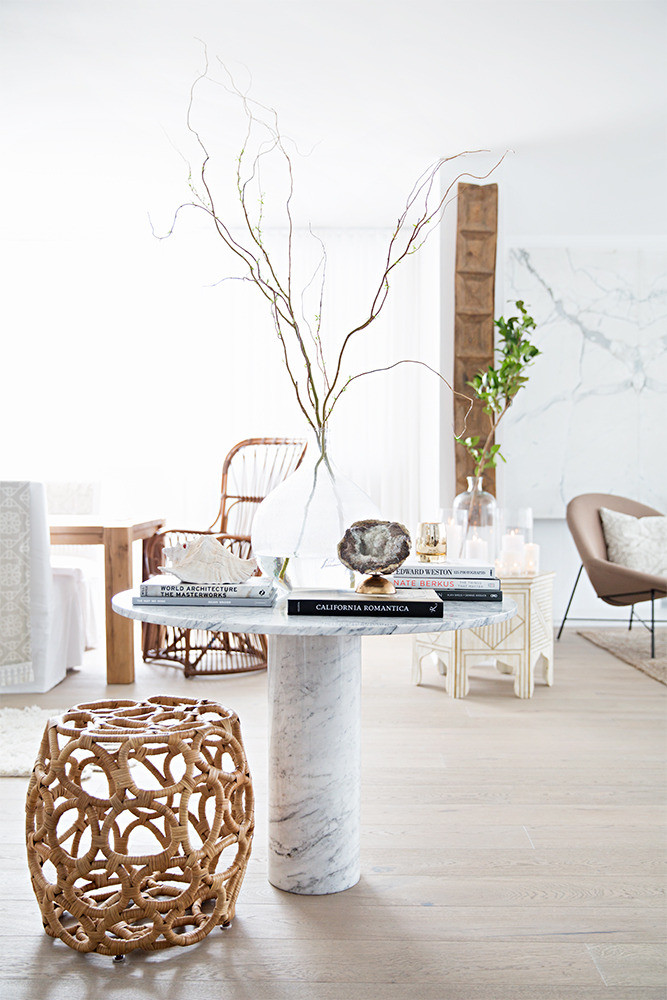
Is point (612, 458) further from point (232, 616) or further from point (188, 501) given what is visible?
point (232, 616)

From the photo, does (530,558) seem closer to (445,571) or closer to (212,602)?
(445,571)

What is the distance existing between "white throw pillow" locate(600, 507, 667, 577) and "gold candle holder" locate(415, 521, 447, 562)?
2914 mm

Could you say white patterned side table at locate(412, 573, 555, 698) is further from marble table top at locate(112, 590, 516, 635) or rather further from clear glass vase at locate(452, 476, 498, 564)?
marble table top at locate(112, 590, 516, 635)

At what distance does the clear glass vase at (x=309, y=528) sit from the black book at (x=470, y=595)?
0.21 meters

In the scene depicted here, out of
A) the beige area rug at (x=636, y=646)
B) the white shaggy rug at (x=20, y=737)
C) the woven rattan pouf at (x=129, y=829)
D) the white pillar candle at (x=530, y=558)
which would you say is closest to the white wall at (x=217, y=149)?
the beige area rug at (x=636, y=646)

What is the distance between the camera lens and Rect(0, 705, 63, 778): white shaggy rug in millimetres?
2648

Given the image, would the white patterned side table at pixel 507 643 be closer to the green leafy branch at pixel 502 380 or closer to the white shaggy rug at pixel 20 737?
the green leafy branch at pixel 502 380

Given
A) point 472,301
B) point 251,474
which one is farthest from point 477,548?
point 251,474

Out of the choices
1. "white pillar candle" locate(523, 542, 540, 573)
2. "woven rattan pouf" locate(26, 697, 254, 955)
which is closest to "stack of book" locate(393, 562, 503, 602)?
"woven rattan pouf" locate(26, 697, 254, 955)

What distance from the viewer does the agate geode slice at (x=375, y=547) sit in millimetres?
1712

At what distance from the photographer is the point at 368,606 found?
1626 millimetres

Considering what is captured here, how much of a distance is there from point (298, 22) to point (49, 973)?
9.23 feet

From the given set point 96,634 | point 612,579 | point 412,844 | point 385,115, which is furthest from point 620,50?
point 96,634

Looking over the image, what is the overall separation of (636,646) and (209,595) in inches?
136
